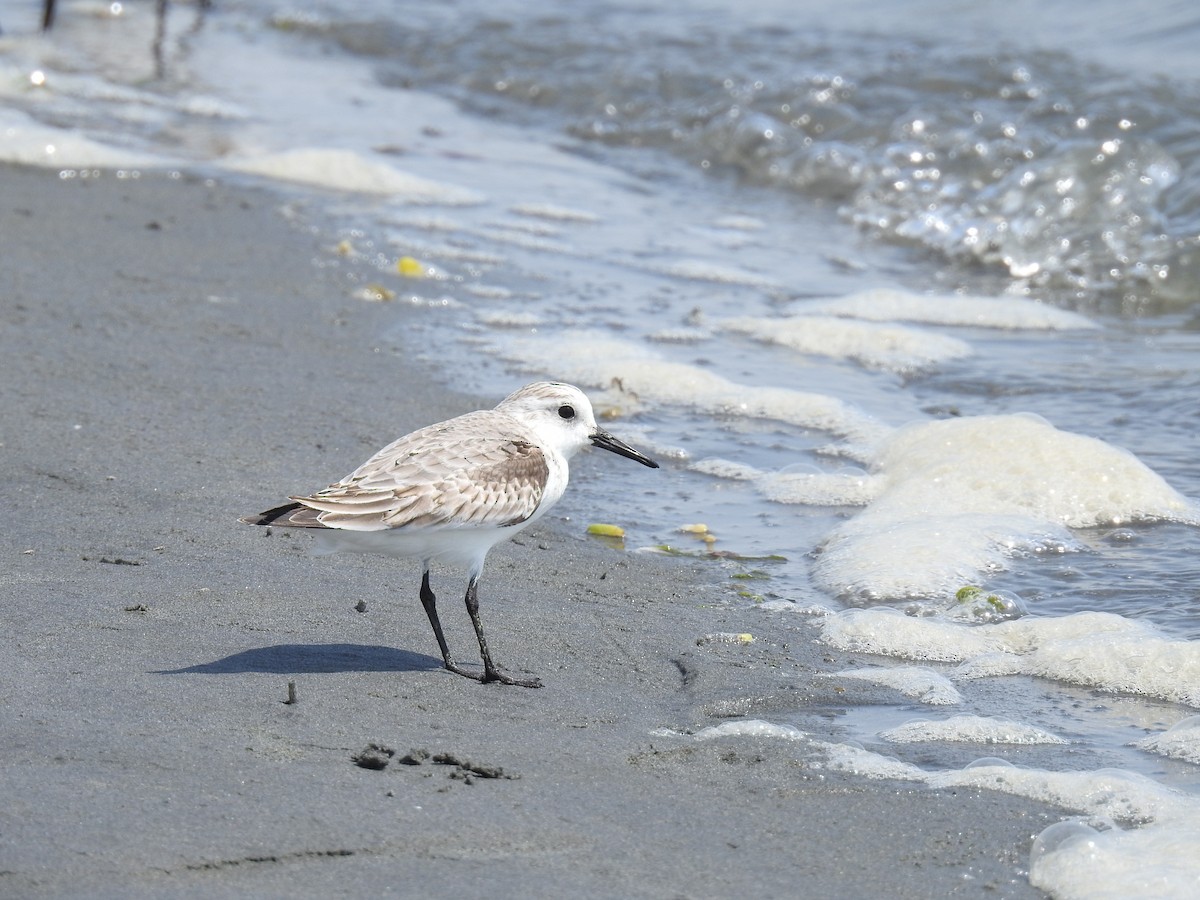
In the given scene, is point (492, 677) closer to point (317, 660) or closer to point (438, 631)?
point (438, 631)

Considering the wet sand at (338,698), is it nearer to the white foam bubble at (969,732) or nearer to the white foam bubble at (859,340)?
the white foam bubble at (969,732)

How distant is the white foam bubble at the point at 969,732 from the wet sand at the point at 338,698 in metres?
0.20

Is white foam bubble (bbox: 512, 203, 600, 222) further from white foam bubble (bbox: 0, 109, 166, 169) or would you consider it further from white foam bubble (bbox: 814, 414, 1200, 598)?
white foam bubble (bbox: 814, 414, 1200, 598)

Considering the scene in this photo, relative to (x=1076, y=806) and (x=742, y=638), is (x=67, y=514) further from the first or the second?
(x=1076, y=806)

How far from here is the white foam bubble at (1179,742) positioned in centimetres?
405

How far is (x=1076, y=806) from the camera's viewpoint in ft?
12.1

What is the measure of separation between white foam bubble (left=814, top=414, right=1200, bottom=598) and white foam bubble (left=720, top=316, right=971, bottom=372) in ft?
5.10

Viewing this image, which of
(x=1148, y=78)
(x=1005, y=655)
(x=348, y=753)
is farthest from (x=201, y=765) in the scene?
(x=1148, y=78)

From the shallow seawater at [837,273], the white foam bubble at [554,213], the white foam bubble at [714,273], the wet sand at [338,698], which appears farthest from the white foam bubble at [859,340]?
the white foam bubble at [554,213]

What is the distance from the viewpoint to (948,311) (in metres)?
9.46

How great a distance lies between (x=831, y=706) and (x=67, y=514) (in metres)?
2.61

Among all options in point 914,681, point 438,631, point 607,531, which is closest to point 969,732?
point 914,681

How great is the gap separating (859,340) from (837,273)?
74.3 inches

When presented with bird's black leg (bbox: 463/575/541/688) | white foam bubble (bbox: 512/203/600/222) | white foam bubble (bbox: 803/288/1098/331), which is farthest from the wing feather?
white foam bubble (bbox: 512/203/600/222)
